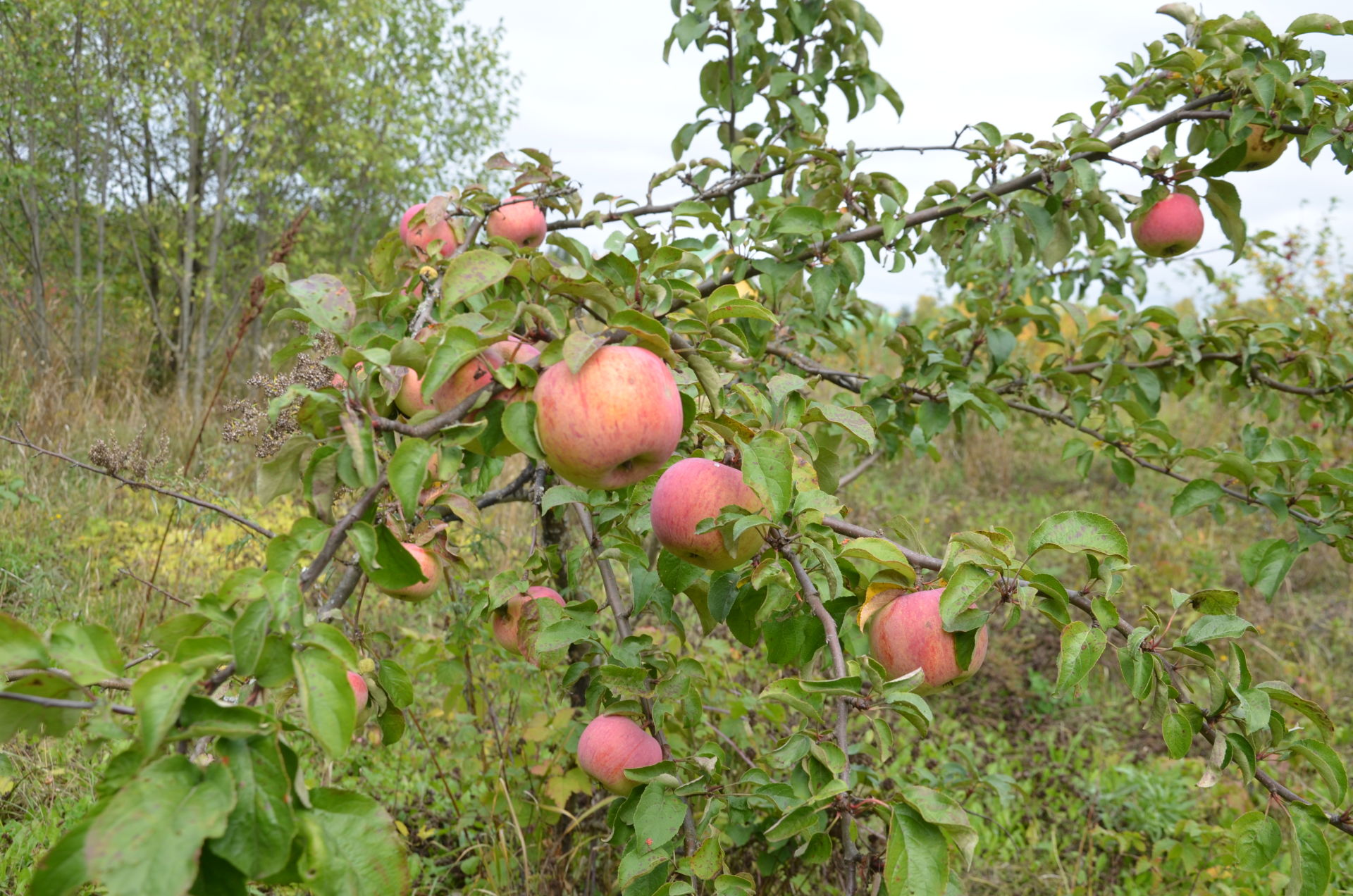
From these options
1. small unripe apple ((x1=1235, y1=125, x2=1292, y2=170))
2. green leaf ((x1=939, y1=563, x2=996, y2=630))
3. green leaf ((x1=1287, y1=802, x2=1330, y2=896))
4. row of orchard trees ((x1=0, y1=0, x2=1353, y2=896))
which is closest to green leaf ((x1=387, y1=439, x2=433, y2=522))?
row of orchard trees ((x1=0, y1=0, x2=1353, y2=896))

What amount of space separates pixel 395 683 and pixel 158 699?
0.59 meters

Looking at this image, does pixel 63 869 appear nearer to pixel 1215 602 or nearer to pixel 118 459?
pixel 1215 602

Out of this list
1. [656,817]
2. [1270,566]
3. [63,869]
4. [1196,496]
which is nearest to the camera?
[63,869]

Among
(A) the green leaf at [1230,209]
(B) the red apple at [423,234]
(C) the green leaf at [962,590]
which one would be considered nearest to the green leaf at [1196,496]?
(A) the green leaf at [1230,209]

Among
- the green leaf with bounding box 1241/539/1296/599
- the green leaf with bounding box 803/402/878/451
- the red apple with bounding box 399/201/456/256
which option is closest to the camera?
the green leaf with bounding box 803/402/878/451

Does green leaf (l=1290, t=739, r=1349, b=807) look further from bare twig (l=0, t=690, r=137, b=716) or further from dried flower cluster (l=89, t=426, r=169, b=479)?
dried flower cluster (l=89, t=426, r=169, b=479)

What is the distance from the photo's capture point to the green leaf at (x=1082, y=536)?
92 centimetres

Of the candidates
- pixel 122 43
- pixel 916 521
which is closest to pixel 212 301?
pixel 122 43

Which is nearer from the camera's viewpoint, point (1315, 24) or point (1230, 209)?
point (1315, 24)

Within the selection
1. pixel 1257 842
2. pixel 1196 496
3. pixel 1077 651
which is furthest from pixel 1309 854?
pixel 1196 496

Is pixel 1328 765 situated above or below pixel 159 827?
below

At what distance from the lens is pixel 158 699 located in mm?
555

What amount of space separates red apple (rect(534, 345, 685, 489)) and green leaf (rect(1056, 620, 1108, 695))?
1.56 ft

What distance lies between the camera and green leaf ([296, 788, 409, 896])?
1.92 ft
